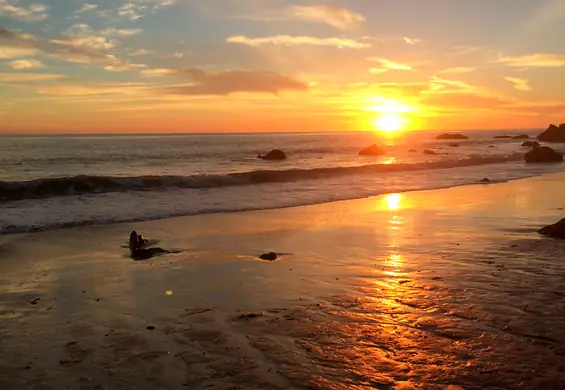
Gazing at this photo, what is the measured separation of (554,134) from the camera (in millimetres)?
99312

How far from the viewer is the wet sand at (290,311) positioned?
539cm

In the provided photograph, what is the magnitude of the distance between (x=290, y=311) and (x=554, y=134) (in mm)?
108054

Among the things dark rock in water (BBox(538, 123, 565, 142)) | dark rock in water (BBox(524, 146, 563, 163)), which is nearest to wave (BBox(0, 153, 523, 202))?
dark rock in water (BBox(524, 146, 563, 163))

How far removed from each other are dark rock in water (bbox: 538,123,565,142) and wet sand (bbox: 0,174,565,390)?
3830 inches

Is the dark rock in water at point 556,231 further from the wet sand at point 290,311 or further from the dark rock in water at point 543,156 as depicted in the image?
the dark rock in water at point 543,156

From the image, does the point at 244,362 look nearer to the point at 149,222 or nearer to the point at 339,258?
the point at 339,258

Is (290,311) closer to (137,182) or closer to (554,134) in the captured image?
(137,182)

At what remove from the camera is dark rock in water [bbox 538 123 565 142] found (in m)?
97.5

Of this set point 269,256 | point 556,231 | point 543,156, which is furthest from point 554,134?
point 269,256

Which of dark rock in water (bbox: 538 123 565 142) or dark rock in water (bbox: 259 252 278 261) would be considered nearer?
dark rock in water (bbox: 259 252 278 261)

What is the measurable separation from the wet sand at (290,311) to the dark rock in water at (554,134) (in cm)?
9729

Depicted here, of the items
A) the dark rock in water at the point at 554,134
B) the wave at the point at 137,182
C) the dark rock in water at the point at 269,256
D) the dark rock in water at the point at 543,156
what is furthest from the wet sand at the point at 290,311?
the dark rock in water at the point at 554,134

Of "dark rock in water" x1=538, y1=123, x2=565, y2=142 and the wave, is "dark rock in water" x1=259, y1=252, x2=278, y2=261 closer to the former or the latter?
the wave

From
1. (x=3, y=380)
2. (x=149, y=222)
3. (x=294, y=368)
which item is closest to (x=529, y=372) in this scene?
(x=294, y=368)
